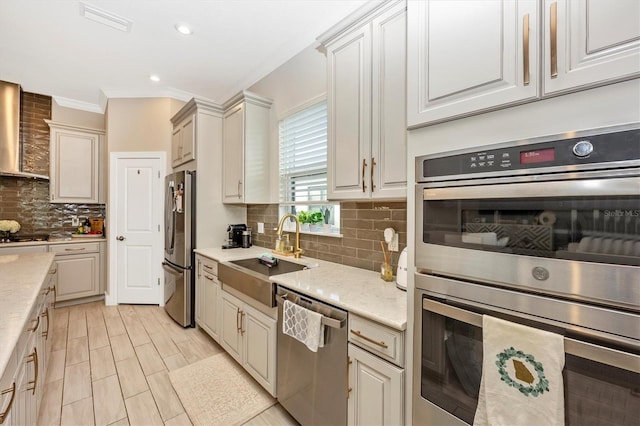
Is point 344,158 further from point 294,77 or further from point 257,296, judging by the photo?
point 294,77

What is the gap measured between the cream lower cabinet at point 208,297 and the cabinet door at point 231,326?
115 mm

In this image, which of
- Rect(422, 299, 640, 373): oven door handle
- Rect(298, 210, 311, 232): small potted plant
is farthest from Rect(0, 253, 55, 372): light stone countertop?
Rect(298, 210, 311, 232): small potted plant

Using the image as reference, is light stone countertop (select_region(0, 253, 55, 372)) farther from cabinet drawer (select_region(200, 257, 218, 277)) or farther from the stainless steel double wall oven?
the stainless steel double wall oven

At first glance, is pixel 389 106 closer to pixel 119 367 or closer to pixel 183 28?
pixel 183 28

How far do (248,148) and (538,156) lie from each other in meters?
2.66

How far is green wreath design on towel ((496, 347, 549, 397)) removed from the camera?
0.81 meters

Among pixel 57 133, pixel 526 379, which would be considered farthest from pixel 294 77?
pixel 57 133

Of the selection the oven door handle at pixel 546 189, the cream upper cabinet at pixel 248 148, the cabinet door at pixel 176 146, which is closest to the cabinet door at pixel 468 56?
the oven door handle at pixel 546 189

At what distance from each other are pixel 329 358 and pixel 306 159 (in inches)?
71.2

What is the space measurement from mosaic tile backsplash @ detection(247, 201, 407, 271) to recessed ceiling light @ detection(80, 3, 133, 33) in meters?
2.49

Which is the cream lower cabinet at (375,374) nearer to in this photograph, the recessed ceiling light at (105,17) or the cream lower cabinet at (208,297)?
the cream lower cabinet at (208,297)

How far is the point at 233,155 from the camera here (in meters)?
3.18

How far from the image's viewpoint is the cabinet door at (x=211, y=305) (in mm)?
2691

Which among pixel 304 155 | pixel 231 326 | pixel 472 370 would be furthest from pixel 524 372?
pixel 304 155
